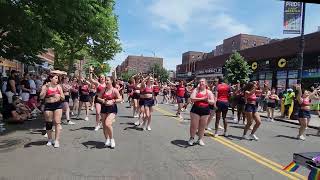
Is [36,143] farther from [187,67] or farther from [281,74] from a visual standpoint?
Answer: [187,67]

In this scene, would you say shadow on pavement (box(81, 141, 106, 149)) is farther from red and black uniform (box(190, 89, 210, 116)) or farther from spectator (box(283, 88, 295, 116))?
spectator (box(283, 88, 295, 116))

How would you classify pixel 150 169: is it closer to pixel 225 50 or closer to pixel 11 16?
pixel 11 16

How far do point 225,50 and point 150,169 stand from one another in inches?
3662

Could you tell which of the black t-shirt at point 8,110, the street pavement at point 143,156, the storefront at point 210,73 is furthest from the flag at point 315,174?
the storefront at point 210,73

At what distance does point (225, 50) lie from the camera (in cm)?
10019

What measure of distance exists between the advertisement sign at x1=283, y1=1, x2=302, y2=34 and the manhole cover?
16750mm

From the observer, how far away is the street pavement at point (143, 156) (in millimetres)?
8414

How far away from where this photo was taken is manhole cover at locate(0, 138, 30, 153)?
10.8 m

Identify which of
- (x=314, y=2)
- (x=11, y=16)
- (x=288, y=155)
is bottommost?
(x=288, y=155)

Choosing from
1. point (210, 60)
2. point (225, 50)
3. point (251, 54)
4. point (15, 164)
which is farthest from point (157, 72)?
point (15, 164)

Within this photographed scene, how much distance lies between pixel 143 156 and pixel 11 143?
3.53 meters

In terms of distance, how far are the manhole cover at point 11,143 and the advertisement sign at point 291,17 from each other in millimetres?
16750

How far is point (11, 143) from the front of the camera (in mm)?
11500

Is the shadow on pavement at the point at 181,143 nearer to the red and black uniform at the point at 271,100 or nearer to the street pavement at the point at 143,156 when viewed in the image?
the street pavement at the point at 143,156
